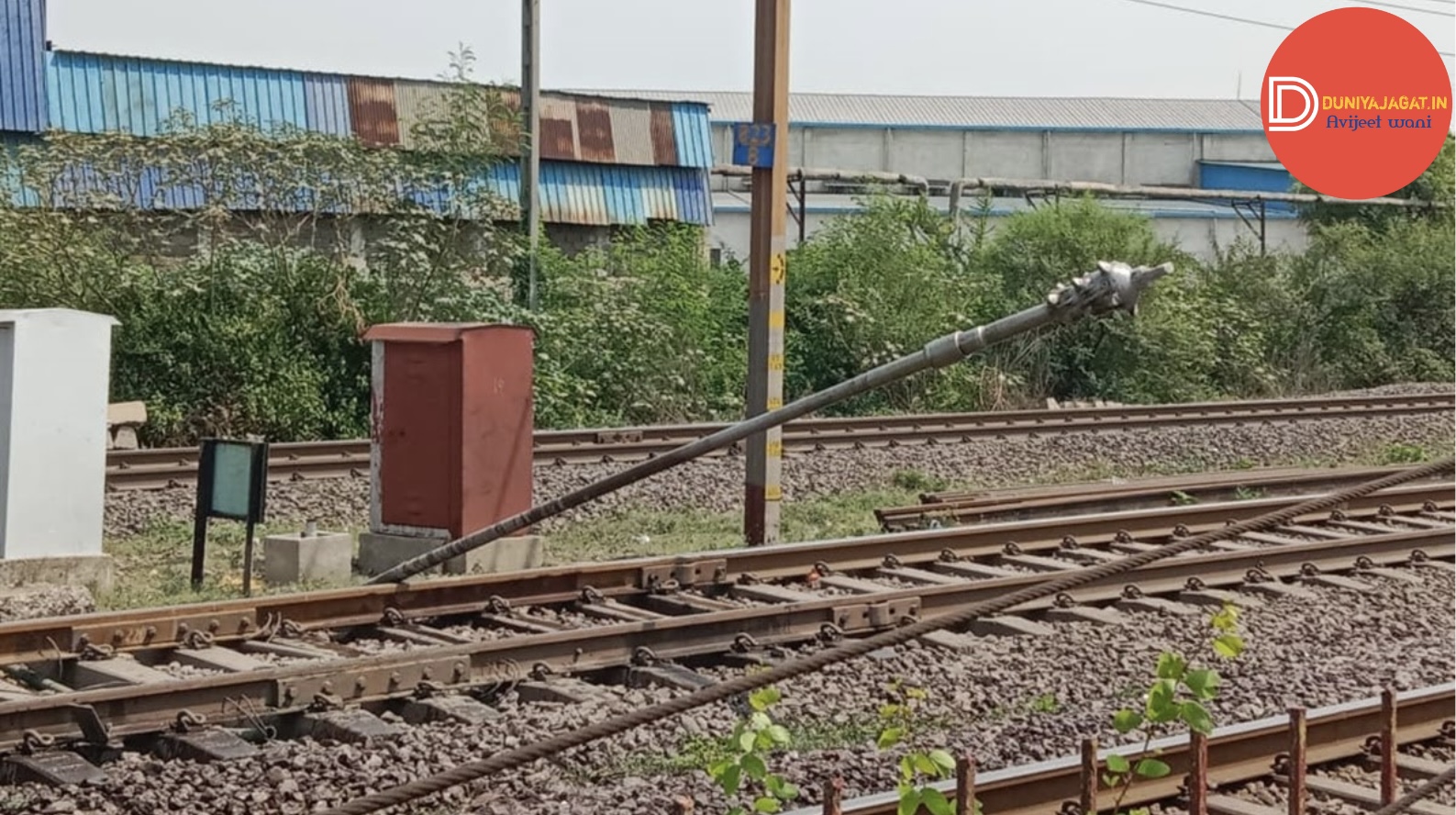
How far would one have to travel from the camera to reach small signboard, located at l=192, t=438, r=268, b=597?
10891mm

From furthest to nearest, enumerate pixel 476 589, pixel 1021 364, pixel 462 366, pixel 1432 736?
pixel 1021 364, pixel 462 366, pixel 476 589, pixel 1432 736

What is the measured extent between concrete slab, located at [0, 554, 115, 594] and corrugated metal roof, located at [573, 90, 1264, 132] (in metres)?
51.4

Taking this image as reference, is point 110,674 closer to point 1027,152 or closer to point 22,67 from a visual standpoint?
point 22,67

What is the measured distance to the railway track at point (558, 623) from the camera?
7.38 meters

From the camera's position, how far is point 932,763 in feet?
13.6

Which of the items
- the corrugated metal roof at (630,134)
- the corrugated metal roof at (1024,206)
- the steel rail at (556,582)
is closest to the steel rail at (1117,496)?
the steel rail at (556,582)

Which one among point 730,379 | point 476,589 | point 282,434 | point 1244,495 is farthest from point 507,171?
point 476,589

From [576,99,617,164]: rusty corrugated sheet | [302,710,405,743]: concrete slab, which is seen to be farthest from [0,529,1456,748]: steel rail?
[576,99,617,164]: rusty corrugated sheet

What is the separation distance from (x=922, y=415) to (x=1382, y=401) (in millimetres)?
7229

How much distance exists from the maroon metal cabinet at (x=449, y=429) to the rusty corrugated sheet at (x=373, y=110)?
14821 mm

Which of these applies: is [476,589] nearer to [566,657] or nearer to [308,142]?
[566,657]

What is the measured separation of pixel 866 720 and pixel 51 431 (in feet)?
19.6

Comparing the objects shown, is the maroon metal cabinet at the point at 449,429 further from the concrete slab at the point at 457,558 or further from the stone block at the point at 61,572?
the stone block at the point at 61,572

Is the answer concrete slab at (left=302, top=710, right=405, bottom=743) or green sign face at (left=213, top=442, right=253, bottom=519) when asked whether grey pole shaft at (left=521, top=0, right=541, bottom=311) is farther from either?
concrete slab at (left=302, top=710, right=405, bottom=743)
